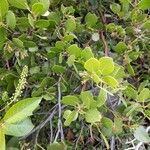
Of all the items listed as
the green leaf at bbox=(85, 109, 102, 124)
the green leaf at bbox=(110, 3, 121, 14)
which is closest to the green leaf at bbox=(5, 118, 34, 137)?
the green leaf at bbox=(85, 109, 102, 124)

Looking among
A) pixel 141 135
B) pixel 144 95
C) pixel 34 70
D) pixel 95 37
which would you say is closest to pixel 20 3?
pixel 34 70

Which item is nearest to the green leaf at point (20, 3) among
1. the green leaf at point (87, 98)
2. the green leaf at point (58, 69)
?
the green leaf at point (58, 69)

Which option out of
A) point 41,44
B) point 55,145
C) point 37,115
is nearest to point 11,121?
point 55,145

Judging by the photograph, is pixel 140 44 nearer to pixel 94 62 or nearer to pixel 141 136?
pixel 141 136

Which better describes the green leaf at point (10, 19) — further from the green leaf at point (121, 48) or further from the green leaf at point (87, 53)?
the green leaf at point (121, 48)

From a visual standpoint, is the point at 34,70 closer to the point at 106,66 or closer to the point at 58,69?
the point at 58,69

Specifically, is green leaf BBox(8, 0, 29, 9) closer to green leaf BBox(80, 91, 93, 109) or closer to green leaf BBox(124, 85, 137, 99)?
green leaf BBox(80, 91, 93, 109)

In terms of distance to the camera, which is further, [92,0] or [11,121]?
[92,0]
